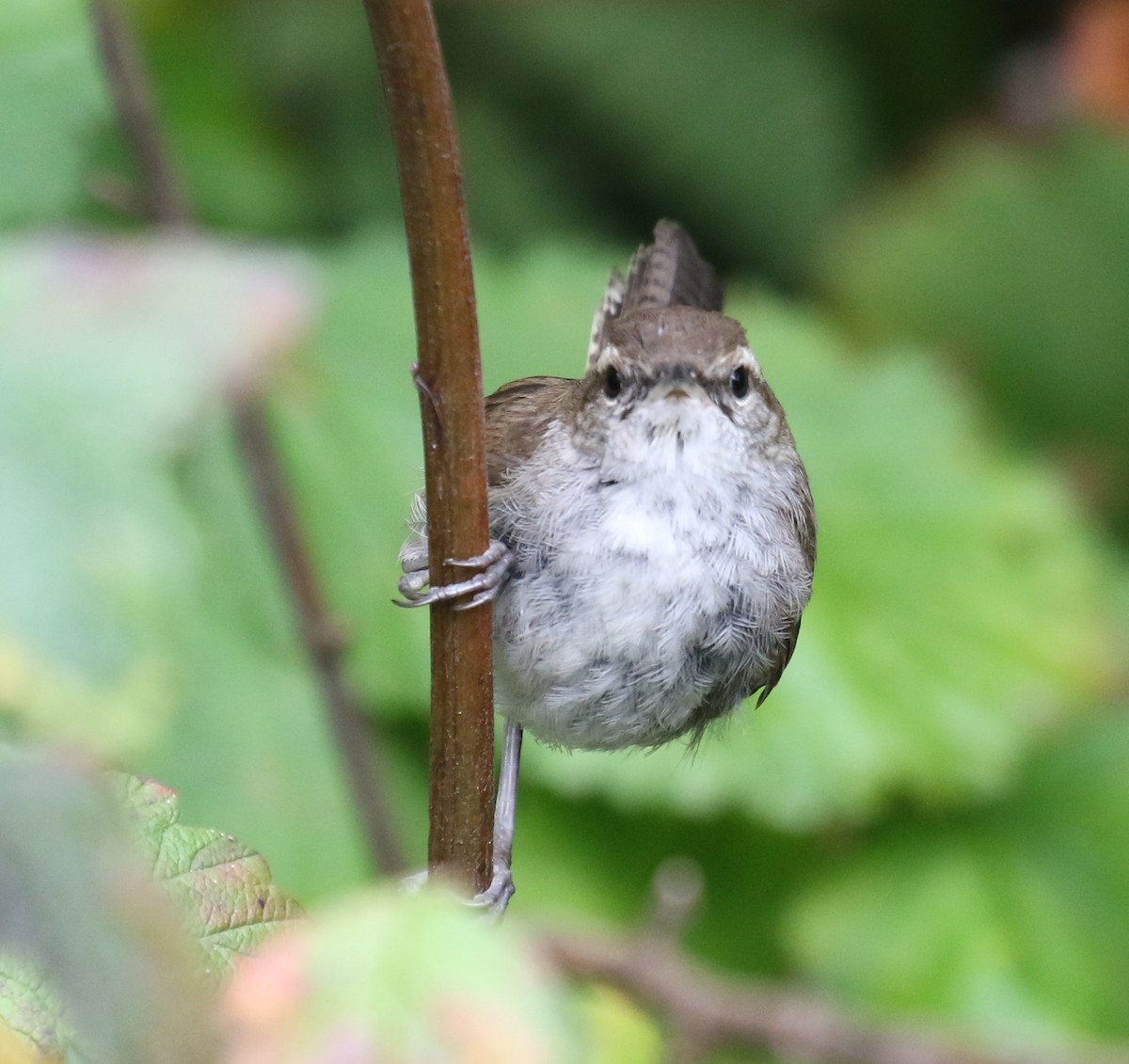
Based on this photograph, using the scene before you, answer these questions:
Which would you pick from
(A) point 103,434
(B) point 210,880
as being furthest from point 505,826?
(B) point 210,880

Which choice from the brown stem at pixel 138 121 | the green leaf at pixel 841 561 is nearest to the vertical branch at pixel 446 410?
the brown stem at pixel 138 121

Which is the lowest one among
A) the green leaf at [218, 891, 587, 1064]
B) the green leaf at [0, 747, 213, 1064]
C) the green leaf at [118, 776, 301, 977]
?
the green leaf at [118, 776, 301, 977]

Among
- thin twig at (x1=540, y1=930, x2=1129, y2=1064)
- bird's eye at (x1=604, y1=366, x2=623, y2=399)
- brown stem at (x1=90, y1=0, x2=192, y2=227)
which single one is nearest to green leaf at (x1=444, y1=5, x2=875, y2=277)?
brown stem at (x1=90, y1=0, x2=192, y2=227)

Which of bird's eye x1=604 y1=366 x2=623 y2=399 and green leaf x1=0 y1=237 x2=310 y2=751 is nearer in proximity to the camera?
green leaf x1=0 y1=237 x2=310 y2=751

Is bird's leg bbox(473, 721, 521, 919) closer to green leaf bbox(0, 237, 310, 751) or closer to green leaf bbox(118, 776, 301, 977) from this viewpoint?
green leaf bbox(0, 237, 310, 751)

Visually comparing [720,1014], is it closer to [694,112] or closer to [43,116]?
[43,116]

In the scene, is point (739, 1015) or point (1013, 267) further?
point (1013, 267)

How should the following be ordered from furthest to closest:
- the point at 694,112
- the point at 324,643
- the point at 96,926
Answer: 1. the point at 694,112
2. the point at 324,643
3. the point at 96,926
